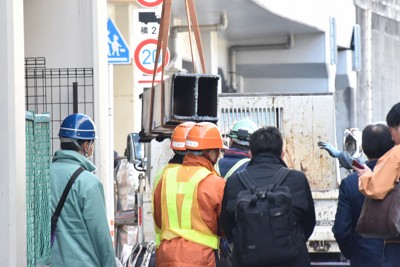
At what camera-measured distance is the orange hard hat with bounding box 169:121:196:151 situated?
9.22 meters

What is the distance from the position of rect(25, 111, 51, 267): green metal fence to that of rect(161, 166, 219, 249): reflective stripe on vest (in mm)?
920

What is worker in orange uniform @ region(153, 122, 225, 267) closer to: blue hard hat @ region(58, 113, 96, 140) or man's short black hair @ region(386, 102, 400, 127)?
blue hard hat @ region(58, 113, 96, 140)

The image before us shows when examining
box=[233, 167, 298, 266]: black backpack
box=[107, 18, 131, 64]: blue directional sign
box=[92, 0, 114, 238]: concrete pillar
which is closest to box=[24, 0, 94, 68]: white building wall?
box=[92, 0, 114, 238]: concrete pillar

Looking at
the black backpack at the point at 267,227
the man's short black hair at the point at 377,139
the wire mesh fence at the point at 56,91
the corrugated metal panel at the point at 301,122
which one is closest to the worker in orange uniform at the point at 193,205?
the black backpack at the point at 267,227

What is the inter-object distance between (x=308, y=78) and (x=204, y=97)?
71.2 feet

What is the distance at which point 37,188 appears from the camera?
27.2 ft

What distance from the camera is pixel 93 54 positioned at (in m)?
11.7

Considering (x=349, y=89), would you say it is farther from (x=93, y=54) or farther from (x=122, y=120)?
(x=93, y=54)

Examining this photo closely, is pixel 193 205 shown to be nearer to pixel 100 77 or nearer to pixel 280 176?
pixel 280 176

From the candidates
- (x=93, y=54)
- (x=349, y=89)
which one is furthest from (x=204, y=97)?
(x=349, y=89)

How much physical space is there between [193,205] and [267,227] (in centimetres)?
68

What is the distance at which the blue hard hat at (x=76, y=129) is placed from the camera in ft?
29.9

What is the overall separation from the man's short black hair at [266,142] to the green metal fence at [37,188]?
1425mm

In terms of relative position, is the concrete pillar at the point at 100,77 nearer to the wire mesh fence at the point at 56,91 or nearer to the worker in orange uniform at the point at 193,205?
the wire mesh fence at the point at 56,91
